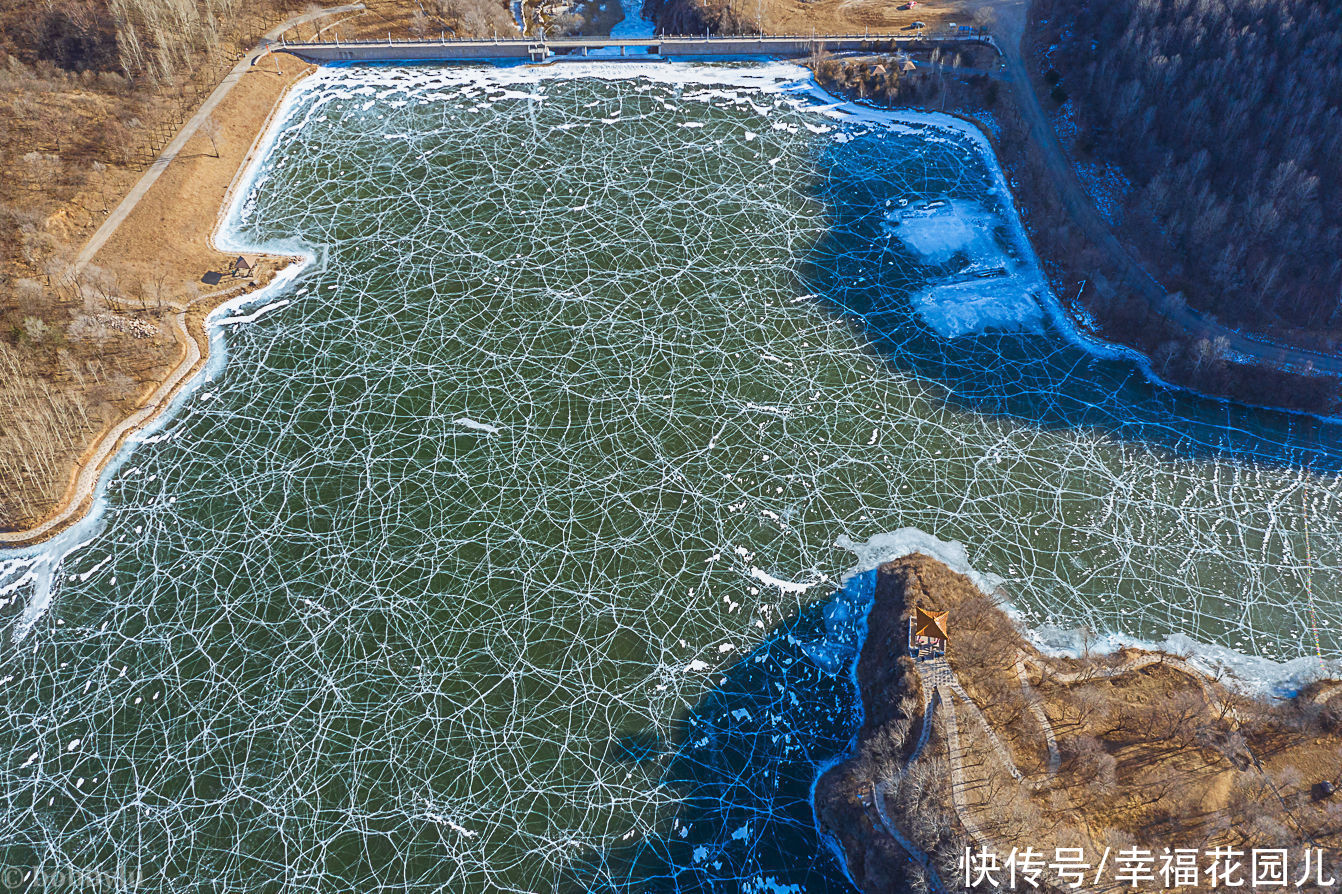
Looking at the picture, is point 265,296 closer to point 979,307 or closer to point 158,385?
point 158,385

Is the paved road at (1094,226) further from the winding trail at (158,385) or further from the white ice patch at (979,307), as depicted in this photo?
the winding trail at (158,385)

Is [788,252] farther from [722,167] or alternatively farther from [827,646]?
[827,646]

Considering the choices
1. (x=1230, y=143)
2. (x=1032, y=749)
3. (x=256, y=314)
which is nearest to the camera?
(x=1032, y=749)

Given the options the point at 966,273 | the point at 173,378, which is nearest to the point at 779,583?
the point at 966,273

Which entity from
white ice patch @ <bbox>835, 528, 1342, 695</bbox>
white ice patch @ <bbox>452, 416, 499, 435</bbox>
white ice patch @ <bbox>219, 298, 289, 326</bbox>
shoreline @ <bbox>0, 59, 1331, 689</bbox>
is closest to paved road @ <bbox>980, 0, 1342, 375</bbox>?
shoreline @ <bbox>0, 59, 1331, 689</bbox>

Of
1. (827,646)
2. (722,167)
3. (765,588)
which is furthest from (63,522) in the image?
(722,167)
